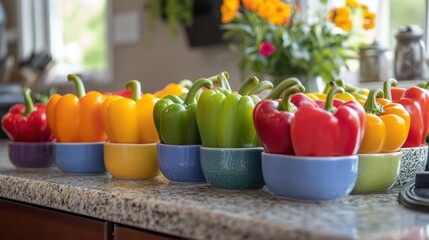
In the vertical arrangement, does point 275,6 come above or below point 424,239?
above

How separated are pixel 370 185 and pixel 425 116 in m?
0.18

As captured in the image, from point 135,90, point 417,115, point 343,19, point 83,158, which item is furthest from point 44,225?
point 343,19

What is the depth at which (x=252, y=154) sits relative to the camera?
874 millimetres

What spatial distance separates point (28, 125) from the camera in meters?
1.23

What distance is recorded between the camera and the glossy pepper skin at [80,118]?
1.11m

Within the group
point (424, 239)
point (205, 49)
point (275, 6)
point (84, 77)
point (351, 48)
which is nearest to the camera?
point (424, 239)

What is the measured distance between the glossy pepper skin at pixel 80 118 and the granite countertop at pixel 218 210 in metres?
0.11

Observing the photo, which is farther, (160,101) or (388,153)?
(160,101)

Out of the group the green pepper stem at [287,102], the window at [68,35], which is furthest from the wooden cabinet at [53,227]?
the window at [68,35]

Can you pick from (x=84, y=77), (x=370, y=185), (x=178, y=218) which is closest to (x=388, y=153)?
(x=370, y=185)

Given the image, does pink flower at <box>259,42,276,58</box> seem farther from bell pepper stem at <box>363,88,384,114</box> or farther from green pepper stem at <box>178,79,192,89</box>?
bell pepper stem at <box>363,88,384,114</box>

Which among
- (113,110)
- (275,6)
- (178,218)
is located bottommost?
(178,218)

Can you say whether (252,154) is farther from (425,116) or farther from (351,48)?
(351,48)

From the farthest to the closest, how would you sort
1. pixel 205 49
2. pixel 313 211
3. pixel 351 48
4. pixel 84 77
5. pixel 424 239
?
pixel 84 77 → pixel 205 49 → pixel 351 48 → pixel 313 211 → pixel 424 239
